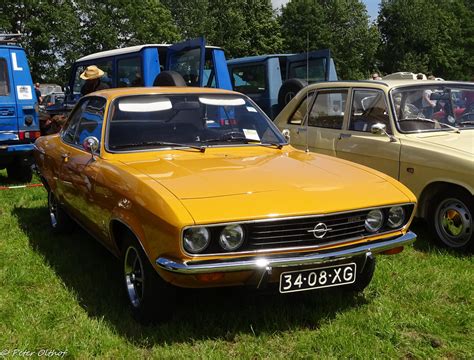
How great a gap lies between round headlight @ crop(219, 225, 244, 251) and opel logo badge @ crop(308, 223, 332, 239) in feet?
1.43

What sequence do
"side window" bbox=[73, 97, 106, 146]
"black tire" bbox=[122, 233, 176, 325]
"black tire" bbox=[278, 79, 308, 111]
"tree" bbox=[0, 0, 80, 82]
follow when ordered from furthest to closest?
"tree" bbox=[0, 0, 80, 82] → "black tire" bbox=[278, 79, 308, 111] → "side window" bbox=[73, 97, 106, 146] → "black tire" bbox=[122, 233, 176, 325]

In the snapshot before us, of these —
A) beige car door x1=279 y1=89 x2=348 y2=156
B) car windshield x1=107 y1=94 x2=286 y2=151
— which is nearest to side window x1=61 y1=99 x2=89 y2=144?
car windshield x1=107 y1=94 x2=286 y2=151

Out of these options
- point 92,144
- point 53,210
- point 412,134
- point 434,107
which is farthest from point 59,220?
point 434,107

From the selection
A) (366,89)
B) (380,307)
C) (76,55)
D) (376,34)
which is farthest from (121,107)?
(376,34)

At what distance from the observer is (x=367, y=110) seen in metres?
5.70

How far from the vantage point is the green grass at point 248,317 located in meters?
3.01

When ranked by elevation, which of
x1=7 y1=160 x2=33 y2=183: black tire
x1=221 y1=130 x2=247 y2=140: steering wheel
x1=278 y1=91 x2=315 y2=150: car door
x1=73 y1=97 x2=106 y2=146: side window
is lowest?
x1=7 y1=160 x2=33 y2=183: black tire

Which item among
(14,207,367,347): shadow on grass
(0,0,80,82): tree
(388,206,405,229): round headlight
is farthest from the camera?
(0,0,80,82): tree

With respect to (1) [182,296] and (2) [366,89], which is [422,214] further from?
(1) [182,296]

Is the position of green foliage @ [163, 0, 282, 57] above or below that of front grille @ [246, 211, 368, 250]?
above

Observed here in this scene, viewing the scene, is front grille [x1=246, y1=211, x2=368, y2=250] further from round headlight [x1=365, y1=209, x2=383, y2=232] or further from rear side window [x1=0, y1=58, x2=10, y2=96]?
rear side window [x1=0, y1=58, x2=10, y2=96]

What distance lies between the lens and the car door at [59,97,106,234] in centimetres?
385

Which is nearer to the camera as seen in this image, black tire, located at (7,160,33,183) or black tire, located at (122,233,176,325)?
black tire, located at (122,233,176,325)

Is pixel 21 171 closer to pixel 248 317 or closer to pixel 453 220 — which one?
pixel 248 317
